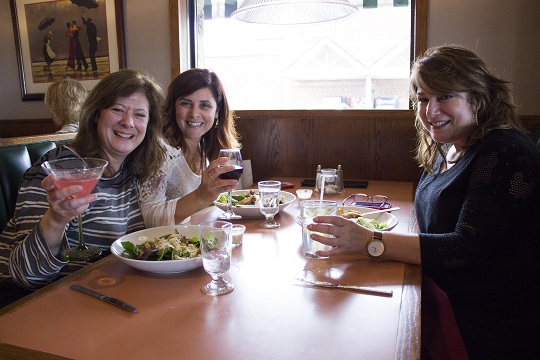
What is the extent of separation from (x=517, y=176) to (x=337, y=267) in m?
0.55

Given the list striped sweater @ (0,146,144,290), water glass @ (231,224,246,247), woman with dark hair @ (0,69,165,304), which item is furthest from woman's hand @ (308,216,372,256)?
striped sweater @ (0,146,144,290)

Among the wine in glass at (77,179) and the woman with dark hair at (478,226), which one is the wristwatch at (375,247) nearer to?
the woman with dark hair at (478,226)

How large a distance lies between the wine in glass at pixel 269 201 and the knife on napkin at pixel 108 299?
703mm

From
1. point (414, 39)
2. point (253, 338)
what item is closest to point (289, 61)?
point (414, 39)

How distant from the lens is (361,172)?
2850 mm

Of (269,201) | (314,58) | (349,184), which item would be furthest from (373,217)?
(314,58)

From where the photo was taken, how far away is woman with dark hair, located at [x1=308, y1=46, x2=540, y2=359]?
1.21 metres

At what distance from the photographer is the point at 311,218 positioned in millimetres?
1261

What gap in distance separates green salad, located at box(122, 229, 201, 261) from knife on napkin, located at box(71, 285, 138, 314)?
0.17 meters

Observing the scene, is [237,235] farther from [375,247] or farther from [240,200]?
[240,200]

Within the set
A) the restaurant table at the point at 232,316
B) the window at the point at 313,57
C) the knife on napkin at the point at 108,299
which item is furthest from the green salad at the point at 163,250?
the window at the point at 313,57

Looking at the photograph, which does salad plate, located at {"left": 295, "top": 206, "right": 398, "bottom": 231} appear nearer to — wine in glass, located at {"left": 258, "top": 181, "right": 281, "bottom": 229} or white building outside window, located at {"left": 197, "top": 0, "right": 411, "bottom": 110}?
wine in glass, located at {"left": 258, "top": 181, "right": 281, "bottom": 229}

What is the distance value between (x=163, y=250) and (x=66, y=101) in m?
2.64

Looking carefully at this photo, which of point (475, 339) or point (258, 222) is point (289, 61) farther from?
point (475, 339)
